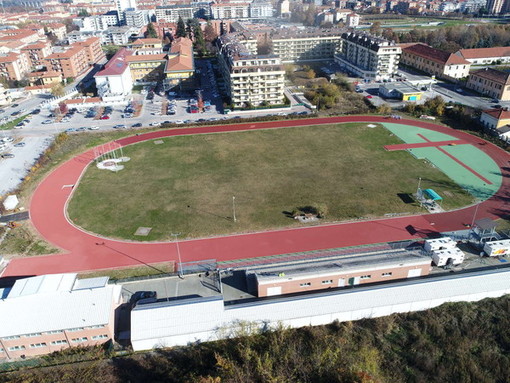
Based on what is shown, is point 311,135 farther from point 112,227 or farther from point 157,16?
point 157,16

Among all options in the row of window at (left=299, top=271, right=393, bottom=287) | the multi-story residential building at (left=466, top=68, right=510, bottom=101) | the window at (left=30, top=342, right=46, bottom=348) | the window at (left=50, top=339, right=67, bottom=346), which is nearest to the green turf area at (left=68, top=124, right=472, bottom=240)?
the row of window at (left=299, top=271, right=393, bottom=287)

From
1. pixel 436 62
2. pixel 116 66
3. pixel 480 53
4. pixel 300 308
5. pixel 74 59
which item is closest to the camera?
pixel 300 308

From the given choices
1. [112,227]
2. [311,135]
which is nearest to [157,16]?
[311,135]

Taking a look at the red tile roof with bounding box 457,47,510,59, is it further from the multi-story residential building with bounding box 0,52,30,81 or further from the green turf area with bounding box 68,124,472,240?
the multi-story residential building with bounding box 0,52,30,81

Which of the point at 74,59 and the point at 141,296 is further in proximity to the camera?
the point at 74,59

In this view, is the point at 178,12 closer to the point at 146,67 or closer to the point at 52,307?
the point at 146,67

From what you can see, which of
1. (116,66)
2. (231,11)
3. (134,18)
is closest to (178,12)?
(134,18)
